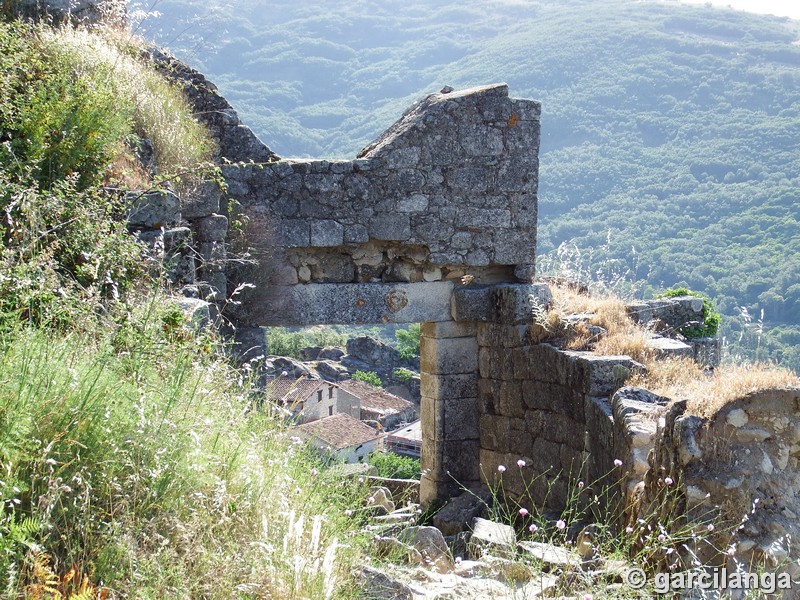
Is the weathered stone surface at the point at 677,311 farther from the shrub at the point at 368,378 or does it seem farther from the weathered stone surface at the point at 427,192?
the shrub at the point at 368,378

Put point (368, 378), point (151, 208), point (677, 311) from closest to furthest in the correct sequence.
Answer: point (151, 208)
point (677, 311)
point (368, 378)

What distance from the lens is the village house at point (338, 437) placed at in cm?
462

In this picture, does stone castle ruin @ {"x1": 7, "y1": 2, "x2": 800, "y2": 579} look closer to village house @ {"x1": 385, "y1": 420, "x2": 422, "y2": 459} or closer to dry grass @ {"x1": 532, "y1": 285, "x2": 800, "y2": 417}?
→ dry grass @ {"x1": 532, "y1": 285, "x2": 800, "y2": 417}

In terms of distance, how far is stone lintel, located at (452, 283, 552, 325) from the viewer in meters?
8.12

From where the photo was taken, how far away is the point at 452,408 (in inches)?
335

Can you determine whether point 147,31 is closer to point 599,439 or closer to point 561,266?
point 561,266

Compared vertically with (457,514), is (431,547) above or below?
above

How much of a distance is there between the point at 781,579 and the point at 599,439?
7.57ft

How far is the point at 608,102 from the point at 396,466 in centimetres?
5760

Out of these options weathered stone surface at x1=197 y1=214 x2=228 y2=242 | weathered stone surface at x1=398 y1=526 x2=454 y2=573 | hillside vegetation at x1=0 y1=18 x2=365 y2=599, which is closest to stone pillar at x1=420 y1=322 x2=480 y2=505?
weathered stone surface at x1=197 y1=214 x2=228 y2=242

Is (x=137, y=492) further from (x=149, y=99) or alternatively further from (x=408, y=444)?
(x=408, y=444)

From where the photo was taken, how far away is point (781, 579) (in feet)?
13.0

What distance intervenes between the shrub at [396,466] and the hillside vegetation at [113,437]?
7993 mm

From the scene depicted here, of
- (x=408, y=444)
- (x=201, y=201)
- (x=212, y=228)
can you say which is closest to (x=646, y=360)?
(x=212, y=228)
